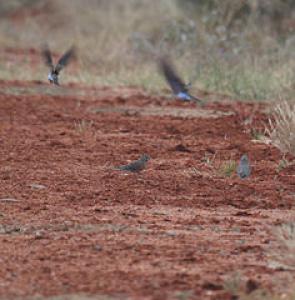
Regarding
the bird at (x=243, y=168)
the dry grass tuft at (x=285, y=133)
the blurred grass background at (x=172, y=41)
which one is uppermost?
the blurred grass background at (x=172, y=41)

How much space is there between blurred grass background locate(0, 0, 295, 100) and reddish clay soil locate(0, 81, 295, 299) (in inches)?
49.1

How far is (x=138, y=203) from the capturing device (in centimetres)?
796

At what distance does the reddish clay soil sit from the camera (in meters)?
5.73

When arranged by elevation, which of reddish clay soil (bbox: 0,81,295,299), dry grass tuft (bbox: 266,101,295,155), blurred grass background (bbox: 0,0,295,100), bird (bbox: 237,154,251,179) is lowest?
reddish clay soil (bbox: 0,81,295,299)

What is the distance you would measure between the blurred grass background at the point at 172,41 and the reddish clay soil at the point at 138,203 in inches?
49.1

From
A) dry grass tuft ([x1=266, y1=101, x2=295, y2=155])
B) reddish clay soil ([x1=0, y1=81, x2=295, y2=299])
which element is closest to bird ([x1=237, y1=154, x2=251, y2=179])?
reddish clay soil ([x1=0, y1=81, x2=295, y2=299])

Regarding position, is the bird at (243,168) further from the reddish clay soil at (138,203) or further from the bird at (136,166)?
the bird at (136,166)

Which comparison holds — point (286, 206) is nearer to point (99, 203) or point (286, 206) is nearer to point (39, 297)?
point (99, 203)

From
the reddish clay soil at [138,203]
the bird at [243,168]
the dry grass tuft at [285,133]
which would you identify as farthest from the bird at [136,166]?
the dry grass tuft at [285,133]

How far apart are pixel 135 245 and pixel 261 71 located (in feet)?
28.5

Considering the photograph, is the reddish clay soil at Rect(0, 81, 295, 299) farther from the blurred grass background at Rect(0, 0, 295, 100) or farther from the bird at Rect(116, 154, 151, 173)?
the blurred grass background at Rect(0, 0, 295, 100)

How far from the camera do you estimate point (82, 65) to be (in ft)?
60.9

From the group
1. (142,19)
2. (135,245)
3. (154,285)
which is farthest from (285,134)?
(142,19)

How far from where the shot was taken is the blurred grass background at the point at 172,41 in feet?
48.5
